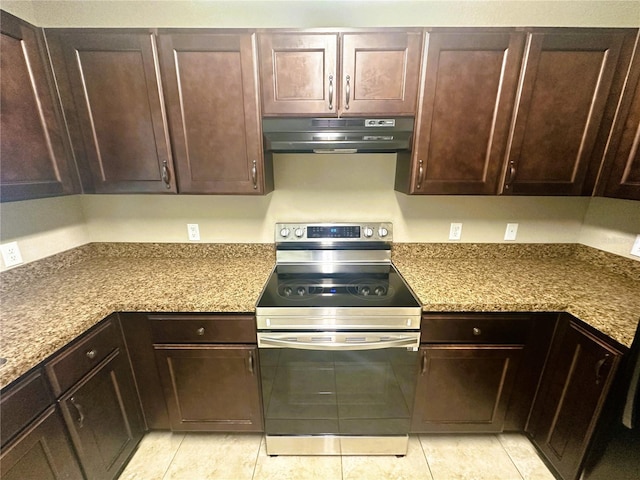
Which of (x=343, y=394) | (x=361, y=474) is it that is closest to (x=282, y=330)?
(x=343, y=394)

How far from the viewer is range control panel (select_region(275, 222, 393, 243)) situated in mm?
1799

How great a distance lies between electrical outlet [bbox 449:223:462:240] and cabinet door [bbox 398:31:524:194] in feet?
1.29

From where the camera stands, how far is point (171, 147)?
1434 mm

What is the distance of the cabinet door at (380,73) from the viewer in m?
1.28

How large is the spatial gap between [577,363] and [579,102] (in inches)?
49.6

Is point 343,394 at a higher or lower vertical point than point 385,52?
lower

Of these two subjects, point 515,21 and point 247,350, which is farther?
point 515,21

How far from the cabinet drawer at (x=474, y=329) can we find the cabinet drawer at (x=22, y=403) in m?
1.55

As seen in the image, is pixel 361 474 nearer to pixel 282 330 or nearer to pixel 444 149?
pixel 282 330

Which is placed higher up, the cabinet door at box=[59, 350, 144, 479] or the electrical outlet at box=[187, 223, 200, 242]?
the electrical outlet at box=[187, 223, 200, 242]

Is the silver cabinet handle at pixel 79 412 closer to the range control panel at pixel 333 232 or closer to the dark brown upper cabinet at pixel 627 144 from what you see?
the range control panel at pixel 333 232

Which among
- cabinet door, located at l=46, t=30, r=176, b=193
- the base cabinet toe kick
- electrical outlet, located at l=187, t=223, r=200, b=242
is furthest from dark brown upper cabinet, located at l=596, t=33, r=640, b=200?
electrical outlet, located at l=187, t=223, r=200, b=242

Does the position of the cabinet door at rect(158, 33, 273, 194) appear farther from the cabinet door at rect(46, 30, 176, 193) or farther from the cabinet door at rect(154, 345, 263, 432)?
the cabinet door at rect(154, 345, 263, 432)

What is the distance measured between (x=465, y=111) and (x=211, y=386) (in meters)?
1.94
